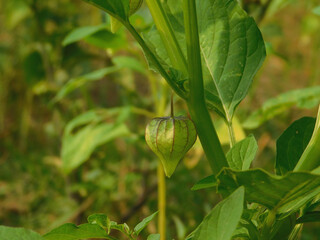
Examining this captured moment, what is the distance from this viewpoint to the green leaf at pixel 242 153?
45 cm

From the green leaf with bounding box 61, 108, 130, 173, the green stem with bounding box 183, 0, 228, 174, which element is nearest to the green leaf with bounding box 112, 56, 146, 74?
the green leaf with bounding box 61, 108, 130, 173

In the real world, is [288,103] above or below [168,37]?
below

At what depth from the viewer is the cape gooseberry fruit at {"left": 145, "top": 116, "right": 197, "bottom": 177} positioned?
0.42 m

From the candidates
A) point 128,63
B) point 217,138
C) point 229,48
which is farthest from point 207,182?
point 128,63

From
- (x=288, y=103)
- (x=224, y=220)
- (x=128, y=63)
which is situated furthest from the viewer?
(x=128, y=63)

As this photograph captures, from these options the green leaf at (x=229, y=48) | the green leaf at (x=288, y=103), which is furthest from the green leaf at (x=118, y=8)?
the green leaf at (x=288, y=103)

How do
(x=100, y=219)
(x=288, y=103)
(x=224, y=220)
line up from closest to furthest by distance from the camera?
(x=224, y=220) < (x=100, y=219) < (x=288, y=103)

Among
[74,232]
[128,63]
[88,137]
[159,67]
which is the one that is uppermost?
[159,67]

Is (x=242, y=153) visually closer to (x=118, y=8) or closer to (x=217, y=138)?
(x=217, y=138)

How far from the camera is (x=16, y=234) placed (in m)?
0.38

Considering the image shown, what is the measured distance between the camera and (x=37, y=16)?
1838mm

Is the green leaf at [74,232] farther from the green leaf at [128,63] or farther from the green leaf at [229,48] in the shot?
the green leaf at [128,63]

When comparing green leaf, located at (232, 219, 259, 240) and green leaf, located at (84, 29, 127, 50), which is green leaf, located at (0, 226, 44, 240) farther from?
green leaf, located at (84, 29, 127, 50)

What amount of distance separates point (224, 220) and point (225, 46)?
21 cm
